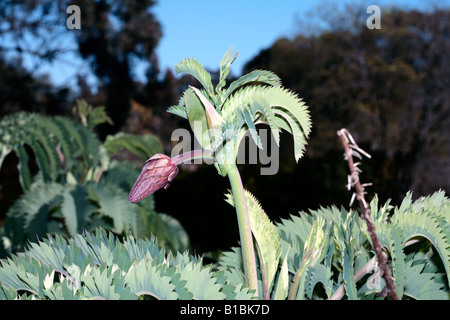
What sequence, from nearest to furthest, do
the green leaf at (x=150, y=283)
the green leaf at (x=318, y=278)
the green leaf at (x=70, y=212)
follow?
the green leaf at (x=150, y=283)
the green leaf at (x=318, y=278)
the green leaf at (x=70, y=212)

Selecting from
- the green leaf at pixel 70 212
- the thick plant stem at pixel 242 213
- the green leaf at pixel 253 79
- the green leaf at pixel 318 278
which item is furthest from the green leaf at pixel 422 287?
the green leaf at pixel 70 212

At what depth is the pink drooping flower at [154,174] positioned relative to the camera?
2.02 feet

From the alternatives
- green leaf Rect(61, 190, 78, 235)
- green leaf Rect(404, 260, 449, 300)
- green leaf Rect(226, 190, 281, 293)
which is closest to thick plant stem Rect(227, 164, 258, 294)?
green leaf Rect(226, 190, 281, 293)

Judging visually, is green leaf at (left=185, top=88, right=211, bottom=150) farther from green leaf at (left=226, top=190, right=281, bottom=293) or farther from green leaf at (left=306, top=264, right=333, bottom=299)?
green leaf at (left=306, top=264, right=333, bottom=299)

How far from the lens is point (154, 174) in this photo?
62cm

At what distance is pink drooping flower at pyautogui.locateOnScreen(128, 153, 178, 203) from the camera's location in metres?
0.62

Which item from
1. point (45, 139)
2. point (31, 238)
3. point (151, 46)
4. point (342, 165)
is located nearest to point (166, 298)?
point (31, 238)

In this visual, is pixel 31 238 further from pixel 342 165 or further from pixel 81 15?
pixel 81 15

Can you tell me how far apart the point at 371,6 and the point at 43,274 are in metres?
13.6

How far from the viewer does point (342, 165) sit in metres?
4.26

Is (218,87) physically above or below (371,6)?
below

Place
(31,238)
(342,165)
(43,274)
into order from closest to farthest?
(43,274) < (31,238) < (342,165)

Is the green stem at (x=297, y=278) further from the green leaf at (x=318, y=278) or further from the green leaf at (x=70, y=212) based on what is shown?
the green leaf at (x=70, y=212)

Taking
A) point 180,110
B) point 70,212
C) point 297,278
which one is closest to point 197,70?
point 180,110
